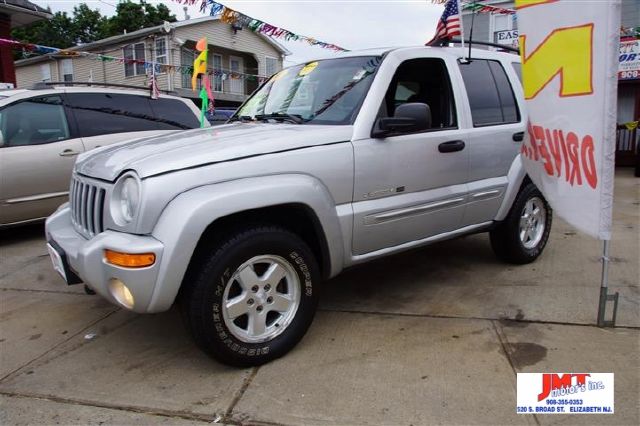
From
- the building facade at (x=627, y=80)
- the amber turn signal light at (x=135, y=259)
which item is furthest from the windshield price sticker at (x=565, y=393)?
the building facade at (x=627, y=80)

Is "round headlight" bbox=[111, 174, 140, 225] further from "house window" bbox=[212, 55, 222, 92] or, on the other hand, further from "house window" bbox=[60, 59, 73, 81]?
"house window" bbox=[60, 59, 73, 81]

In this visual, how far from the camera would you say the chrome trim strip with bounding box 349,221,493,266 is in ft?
11.0

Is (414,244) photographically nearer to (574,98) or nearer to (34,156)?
(574,98)

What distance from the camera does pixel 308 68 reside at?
13.0 feet

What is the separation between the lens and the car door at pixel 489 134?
3.95m

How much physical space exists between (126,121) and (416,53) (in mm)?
4298

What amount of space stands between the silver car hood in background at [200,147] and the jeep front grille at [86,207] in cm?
9

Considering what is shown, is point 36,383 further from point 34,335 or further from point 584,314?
point 584,314

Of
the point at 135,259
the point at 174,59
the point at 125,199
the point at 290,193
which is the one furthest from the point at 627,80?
the point at 174,59

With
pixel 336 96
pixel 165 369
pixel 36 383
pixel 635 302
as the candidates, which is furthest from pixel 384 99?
pixel 36 383

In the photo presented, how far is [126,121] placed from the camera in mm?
6566

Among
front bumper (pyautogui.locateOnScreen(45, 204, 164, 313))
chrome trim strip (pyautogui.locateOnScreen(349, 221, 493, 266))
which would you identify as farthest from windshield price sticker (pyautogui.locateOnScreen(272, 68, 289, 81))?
front bumper (pyautogui.locateOnScreen(45, 204, 164, 313))

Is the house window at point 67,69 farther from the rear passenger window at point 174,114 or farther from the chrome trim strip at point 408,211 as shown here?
the chrome trim strip at point 408,211

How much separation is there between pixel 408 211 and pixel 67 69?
84.1ft
